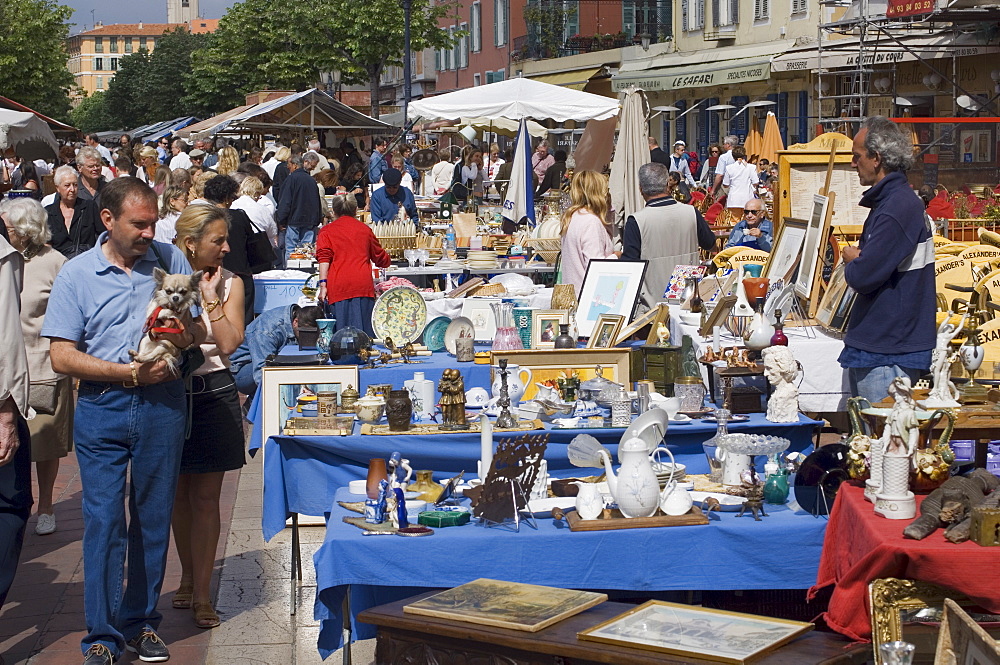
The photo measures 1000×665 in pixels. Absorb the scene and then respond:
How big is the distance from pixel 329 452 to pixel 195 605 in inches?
33.6

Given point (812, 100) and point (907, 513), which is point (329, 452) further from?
point (812, 100)

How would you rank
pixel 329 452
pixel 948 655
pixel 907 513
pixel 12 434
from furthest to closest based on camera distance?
pixel 329 452, pixel 12 434, pixel 907 513, pixel 948 655

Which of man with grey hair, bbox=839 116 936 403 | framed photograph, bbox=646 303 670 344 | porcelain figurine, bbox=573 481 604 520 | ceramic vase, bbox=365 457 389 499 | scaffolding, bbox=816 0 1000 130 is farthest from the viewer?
scaffolding, bbox=816 0 1000 130

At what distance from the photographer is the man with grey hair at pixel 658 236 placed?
23.6ft

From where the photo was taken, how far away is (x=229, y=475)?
7617 mm

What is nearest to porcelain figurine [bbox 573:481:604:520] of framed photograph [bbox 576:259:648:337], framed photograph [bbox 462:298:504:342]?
framed photograph [bbox 576:259:648:337]

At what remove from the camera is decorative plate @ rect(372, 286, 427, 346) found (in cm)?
656

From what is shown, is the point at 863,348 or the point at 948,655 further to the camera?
the point at 863,348

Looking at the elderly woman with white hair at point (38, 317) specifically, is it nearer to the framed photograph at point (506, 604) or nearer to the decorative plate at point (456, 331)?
the decorative plate at point (456, 331)

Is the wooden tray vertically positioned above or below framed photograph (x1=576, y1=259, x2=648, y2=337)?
below

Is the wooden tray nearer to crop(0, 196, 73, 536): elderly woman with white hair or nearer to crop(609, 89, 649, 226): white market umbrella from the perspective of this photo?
crop(0, 196, 73, 536): elderly woman with white hair

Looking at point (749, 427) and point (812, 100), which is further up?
point (812, 100)

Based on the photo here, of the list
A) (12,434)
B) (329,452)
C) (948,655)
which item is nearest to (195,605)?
(329,452)

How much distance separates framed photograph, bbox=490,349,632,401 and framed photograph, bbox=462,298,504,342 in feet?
3.75
